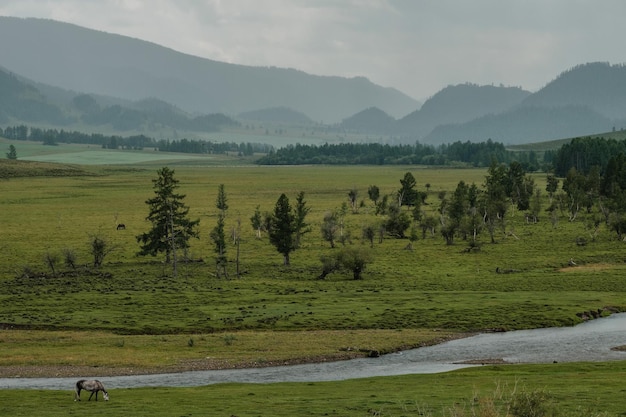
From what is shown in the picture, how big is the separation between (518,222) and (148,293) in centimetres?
8113

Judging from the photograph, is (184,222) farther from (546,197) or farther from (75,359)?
(546,197)

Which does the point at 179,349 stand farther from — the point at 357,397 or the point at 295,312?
the point at 357,397

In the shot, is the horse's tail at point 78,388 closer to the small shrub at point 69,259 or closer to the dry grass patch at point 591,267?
the small shrub at point 69,259

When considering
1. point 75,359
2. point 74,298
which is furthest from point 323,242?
point 75,359

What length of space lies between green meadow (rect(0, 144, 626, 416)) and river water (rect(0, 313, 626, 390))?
82.8 inches

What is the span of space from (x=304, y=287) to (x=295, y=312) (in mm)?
13053

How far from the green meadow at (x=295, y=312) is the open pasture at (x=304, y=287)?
23 centimetres

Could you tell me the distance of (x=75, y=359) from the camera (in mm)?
56812

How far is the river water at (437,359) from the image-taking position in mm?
51531

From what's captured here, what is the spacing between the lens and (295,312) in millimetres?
72375

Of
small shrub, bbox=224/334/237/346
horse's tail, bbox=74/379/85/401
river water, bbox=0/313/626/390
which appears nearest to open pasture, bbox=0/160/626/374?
small shrub, bbox=224/334/237/346

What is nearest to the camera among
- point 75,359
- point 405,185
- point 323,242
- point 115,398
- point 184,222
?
point 115,398

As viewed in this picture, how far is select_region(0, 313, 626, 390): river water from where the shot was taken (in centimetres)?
5153

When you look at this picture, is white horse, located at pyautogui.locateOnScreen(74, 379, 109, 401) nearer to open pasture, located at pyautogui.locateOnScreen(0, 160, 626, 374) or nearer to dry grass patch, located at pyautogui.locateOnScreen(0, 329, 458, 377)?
dry grass patch, located at pyautogui.locateOnScreen(0, 329, 458, 377)
